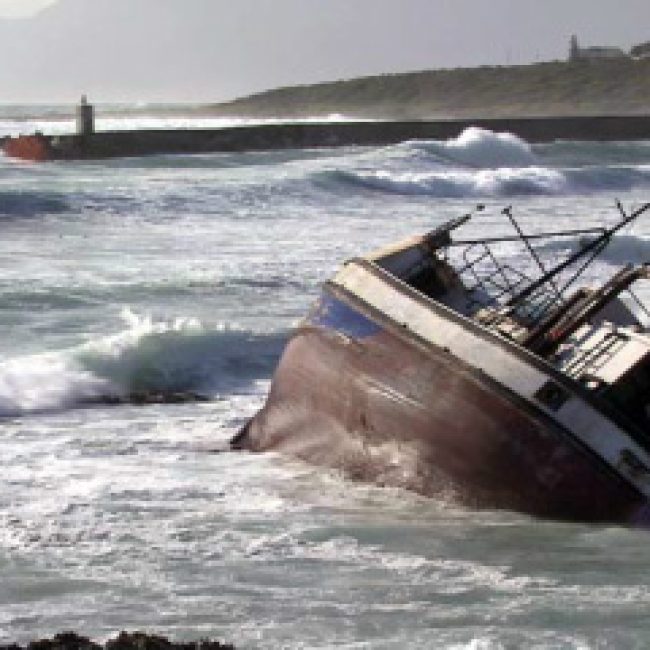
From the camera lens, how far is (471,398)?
33.1ft

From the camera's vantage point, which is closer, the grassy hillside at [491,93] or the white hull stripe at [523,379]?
the white hull stripe at [523,379]

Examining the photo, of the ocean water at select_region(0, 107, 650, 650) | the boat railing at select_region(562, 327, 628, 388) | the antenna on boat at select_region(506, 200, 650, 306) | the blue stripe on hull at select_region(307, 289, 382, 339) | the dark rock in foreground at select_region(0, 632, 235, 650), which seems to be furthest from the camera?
the blue stripe on hull at select_region(307, 289, 382, 339)

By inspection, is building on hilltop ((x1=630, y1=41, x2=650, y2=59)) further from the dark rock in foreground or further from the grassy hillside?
the dark rock in foreground

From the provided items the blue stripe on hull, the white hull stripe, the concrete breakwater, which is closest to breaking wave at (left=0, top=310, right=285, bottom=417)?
the blue stripe on hull

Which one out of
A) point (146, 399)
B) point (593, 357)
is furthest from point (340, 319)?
point (146, 399)

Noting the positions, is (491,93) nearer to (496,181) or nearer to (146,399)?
(496,181)

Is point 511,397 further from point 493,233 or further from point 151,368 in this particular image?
point 493,233

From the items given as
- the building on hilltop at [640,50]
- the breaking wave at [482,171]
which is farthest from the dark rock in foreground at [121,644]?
the building on hilltop at [640,50]

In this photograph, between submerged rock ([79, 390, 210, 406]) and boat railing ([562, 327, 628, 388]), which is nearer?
boat railing ([562, 327, 628, 388])

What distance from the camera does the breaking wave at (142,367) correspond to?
47.4 feet

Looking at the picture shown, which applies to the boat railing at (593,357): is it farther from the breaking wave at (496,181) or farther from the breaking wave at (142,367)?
the breaking wave at (496,181)

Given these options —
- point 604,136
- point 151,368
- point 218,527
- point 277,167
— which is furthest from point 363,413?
A: point 604,136

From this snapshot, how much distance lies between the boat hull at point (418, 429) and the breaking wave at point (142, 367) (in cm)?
266

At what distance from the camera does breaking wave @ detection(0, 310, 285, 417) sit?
14.4 meters
